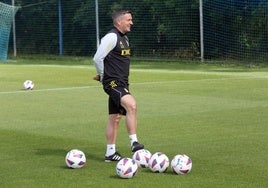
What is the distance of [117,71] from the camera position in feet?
31.4

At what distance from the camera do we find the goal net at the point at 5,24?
126 ft

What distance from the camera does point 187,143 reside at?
10641 mm

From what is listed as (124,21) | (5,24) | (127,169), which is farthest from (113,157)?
(5,24)

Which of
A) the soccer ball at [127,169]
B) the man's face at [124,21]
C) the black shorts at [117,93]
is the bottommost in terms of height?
the soccer ball at [127,169]

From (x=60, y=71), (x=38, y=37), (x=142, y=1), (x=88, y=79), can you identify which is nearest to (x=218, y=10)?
(x=142, y=1)

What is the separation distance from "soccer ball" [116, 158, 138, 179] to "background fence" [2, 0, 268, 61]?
22.0 meters

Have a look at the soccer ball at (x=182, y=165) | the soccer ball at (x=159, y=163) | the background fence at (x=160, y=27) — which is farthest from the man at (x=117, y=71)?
the background fence at (x=160, y=27)

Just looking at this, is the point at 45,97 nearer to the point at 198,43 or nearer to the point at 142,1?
the point at 198,43

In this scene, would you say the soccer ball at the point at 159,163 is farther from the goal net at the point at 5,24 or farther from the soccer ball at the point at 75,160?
the goal net at the point at 5,24

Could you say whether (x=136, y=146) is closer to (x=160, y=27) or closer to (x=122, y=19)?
(x=122, y=19)

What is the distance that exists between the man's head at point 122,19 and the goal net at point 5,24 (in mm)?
29118

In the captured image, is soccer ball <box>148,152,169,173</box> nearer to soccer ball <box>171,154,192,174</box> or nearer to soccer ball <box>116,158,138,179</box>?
soccer ball <box>171,154,192,174</box>

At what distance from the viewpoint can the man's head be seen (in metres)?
9.52

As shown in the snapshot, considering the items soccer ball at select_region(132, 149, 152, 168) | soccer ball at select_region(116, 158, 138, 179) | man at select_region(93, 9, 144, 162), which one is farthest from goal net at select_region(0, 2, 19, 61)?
soccer ball at select_region(116, 158, 138, 179)
